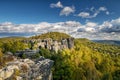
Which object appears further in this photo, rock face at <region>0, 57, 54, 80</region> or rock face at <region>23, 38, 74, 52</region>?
rock face at <region>23, 38, 74, 52</region>

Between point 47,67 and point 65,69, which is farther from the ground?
point 47,67

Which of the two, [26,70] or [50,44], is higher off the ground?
[26,70]

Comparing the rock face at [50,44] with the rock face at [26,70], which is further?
the rock face at [50,44]

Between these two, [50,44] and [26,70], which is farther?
[50,44]

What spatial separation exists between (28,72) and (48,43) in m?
132

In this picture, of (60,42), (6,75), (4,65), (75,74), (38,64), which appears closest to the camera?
(6,75)

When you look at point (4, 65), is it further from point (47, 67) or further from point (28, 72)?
point (47, 67)

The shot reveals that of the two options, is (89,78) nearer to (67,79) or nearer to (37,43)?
(67,79)

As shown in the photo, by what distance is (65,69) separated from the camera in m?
73.6

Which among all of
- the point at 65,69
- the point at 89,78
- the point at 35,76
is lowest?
the point at 89,78

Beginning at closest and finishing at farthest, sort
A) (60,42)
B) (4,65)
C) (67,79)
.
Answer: (4,65)
(67,79)
(60,42)

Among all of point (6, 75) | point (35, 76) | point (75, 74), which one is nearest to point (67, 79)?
point (75, 74)

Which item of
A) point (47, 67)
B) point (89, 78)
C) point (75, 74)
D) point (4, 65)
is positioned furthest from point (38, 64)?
point (89, 78)

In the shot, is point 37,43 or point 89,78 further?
point 37,43
